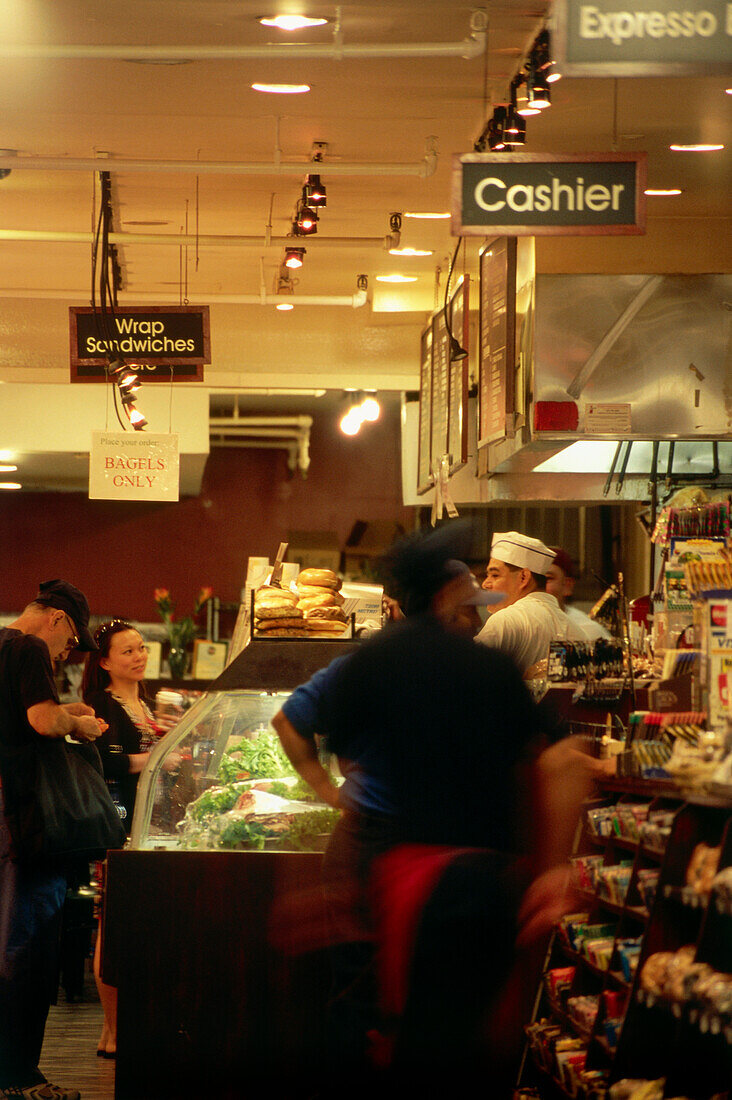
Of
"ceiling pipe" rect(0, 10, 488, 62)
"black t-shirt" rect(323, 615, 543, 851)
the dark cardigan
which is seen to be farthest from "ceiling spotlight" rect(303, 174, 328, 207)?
"black t-shirt" rect(323, 615, 543, 851)

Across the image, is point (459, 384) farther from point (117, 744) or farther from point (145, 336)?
point (117, 744)

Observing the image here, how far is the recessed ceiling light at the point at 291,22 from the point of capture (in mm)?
5203

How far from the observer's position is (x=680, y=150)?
649 centimetres

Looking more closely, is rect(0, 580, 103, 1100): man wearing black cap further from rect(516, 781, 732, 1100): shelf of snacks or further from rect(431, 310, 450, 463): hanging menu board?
rect(431, 310, 450, 463): hanging menu board

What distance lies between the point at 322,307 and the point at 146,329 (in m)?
2.56

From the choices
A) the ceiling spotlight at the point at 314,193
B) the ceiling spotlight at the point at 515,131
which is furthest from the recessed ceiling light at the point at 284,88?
the ceiling spotlight at the point at 515,131

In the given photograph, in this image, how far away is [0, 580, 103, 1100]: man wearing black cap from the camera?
4887mm

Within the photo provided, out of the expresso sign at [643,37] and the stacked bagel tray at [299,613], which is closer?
the expresso sign at [643,37]

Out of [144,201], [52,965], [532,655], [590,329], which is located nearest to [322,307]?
[144,201]

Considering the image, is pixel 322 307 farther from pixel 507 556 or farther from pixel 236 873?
pixel 236 873

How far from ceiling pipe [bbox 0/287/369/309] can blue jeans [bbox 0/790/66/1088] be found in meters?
4.48

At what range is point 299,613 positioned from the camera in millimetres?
5238

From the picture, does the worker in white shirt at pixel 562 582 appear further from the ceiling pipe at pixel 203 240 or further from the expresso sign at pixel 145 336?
the expresso sign at pixel 145 336

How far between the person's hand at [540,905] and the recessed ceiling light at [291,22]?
11.4ft
